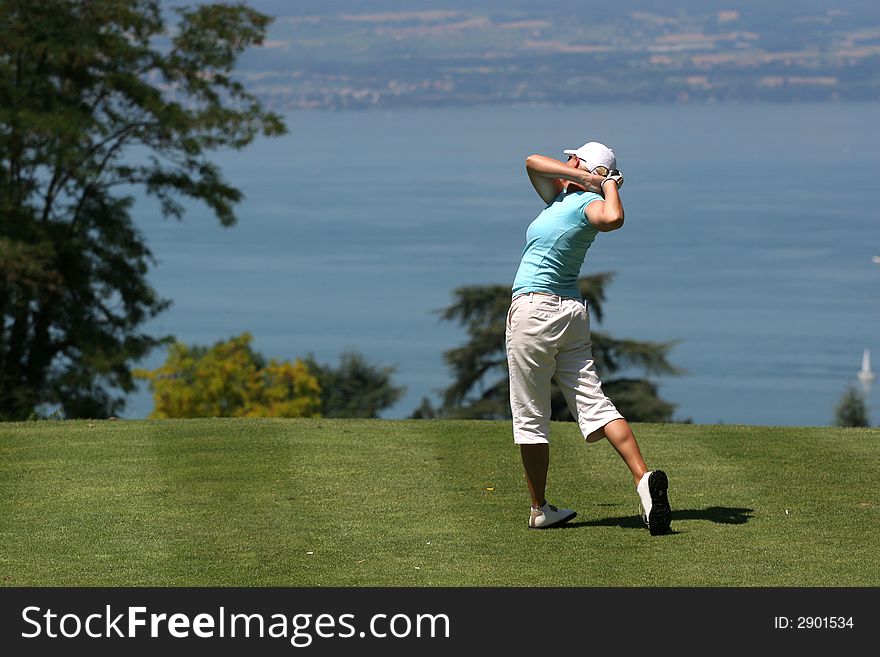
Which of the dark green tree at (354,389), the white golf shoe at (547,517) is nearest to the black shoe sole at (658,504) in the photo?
the white golf shoe at (547,517)

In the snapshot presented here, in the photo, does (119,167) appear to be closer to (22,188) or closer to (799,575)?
(22,188)

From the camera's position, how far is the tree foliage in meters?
49.8

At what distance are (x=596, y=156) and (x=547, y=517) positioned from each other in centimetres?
181

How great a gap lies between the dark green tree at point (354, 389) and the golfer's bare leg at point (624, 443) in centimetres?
5845

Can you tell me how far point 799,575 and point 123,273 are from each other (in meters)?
30.7

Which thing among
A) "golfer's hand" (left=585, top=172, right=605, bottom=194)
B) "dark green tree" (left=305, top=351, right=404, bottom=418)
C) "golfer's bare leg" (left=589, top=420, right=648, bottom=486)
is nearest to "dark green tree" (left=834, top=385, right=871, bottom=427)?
"dark green tree" (left=305, top=351, right=404, bottom=418)

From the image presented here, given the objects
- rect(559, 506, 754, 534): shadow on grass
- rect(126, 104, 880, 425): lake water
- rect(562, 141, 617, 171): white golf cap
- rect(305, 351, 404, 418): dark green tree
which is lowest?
rect(559, 506, 754, 534): shadow on grass

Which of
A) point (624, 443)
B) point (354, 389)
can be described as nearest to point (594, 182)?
point (624, 443)

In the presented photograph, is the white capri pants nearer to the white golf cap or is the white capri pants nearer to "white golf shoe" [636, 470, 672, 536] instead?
"white golf shoe" [636, 470, 672, 536]

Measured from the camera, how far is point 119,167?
3638 centimetres

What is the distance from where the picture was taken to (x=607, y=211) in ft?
23.7
